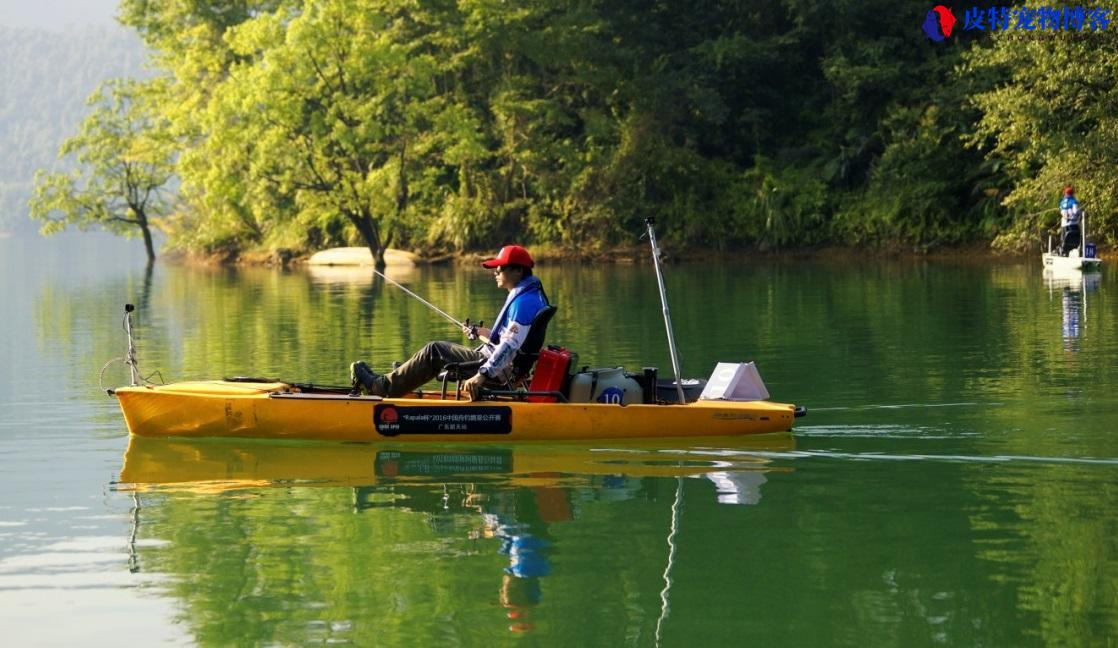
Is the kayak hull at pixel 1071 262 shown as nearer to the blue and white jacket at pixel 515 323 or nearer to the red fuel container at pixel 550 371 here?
the red fuel container at pixel 550 371

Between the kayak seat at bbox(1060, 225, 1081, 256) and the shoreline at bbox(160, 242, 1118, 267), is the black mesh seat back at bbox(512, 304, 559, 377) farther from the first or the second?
the shoreline at bbox(160, 242, 1118, 267)

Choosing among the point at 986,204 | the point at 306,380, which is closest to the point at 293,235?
the point at 986,204

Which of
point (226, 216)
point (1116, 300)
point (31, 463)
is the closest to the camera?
point (31, 463)

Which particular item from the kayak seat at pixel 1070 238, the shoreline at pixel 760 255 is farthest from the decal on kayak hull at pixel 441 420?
the shoreline at pixel 760 255

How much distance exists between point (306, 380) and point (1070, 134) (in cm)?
2119

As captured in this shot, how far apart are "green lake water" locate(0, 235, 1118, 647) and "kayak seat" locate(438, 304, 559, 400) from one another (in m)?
0.56

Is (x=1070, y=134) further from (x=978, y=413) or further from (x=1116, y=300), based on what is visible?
(x=978, y=413)

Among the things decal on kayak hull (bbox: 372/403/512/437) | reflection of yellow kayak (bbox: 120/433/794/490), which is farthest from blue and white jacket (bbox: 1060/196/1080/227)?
decal on kayak hull (bbox: 372/403/512/437)

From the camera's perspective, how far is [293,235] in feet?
182

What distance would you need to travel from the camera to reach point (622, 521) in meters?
9.67

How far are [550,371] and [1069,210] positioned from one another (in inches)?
865

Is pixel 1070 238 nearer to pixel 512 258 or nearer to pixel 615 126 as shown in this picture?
pixel 615 126

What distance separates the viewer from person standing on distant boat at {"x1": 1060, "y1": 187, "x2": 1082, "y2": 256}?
31.6 m

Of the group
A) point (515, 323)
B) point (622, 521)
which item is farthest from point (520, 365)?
point (622, 521)
